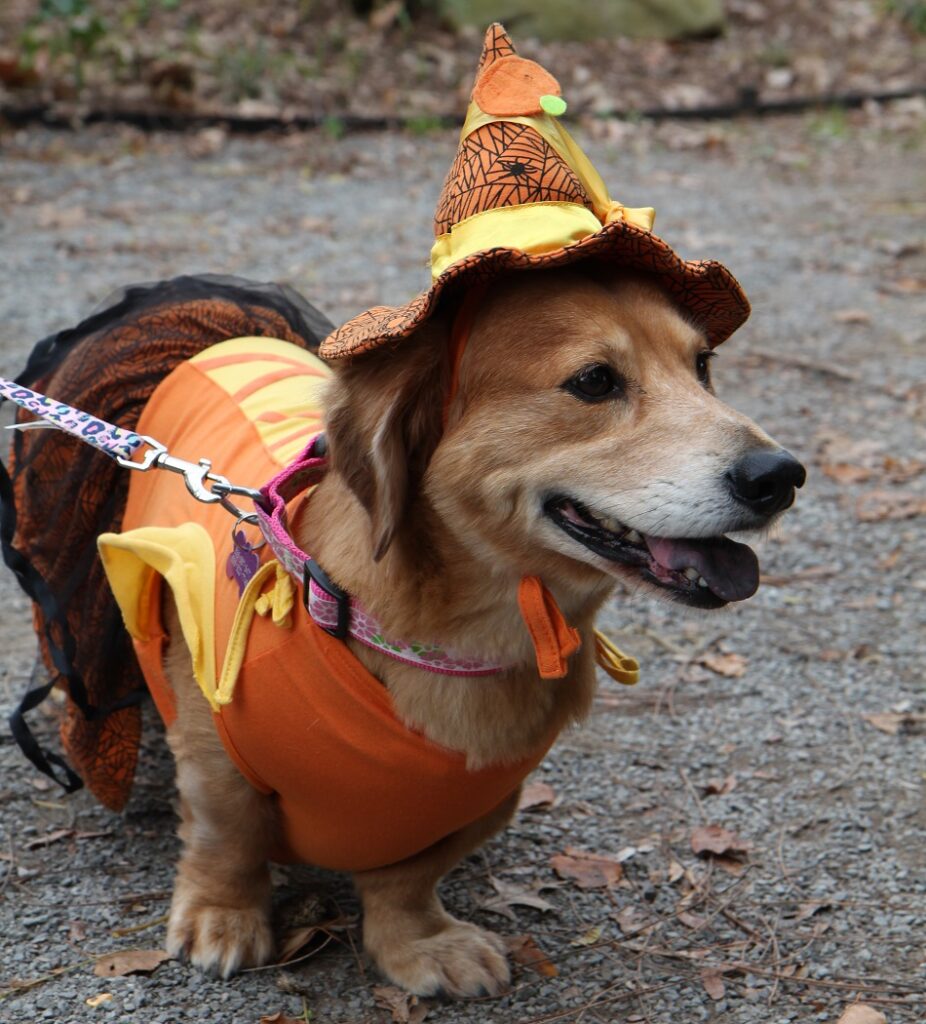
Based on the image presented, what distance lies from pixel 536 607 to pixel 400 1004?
0.89 m

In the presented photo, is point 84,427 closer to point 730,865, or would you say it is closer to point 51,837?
point 51,837

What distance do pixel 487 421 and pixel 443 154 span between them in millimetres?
7955

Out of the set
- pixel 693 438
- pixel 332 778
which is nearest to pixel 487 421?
pixel 693 438

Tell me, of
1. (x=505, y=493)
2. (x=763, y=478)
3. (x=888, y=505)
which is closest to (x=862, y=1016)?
(x=763, y=478)

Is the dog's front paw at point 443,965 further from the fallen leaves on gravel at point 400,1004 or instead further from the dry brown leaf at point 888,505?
the dry brown leaf at point 888,505

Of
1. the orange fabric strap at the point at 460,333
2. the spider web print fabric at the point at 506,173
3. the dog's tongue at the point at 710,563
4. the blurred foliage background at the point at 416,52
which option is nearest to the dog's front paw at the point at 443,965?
the dog's tongue at the point at 710,563

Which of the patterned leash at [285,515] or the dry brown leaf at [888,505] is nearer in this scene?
the patterned leash at [285,515]

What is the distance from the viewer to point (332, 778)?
2.39m

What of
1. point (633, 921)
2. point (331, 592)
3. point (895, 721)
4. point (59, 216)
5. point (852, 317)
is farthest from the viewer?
point (59, 216)

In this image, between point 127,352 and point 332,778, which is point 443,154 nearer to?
point 127,352

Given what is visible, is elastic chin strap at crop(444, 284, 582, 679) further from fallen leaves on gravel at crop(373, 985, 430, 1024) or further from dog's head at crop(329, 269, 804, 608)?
fallen leaves on gravel at crop(373, 985, 430, 1024)

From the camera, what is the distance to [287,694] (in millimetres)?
2369

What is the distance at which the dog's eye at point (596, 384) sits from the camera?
2236 millimetres

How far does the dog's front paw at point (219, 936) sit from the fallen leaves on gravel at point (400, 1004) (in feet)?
0.82
